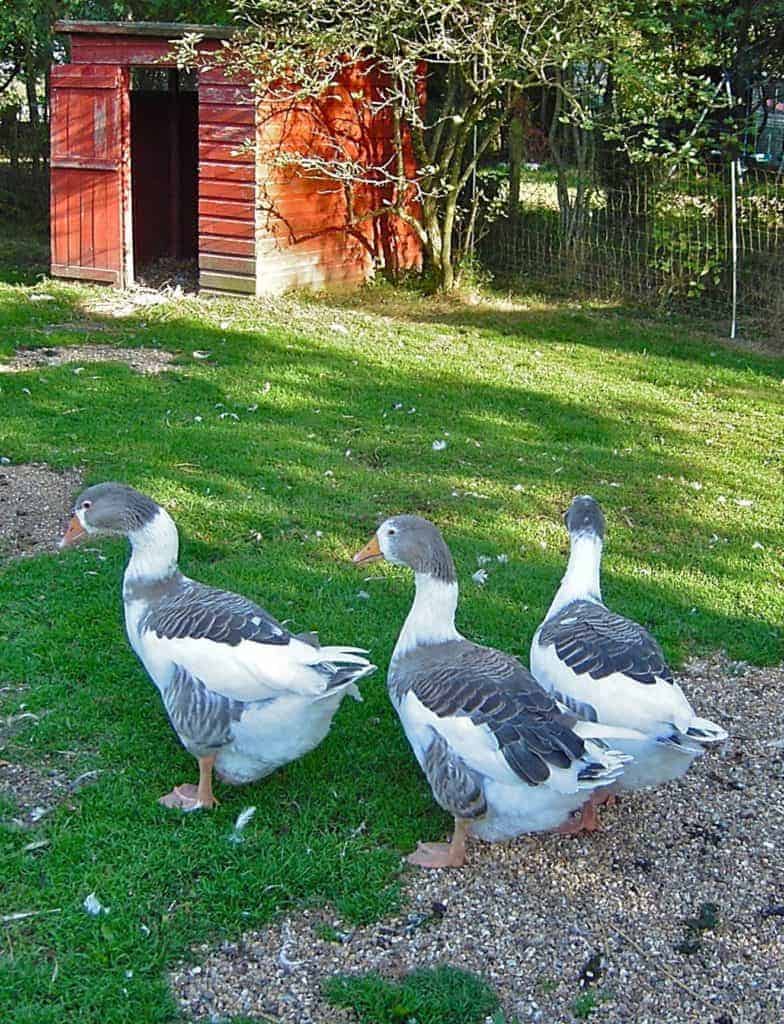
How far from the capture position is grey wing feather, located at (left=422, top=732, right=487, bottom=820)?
13.3 ft

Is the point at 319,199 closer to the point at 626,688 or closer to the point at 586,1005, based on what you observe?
the point at 626,688

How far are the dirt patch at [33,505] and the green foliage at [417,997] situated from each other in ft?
12.3

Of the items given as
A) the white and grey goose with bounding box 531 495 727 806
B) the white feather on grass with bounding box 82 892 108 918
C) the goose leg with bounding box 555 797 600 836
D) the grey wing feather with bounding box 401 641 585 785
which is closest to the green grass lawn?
the white feather on grass with bounding box 82 892 108 918

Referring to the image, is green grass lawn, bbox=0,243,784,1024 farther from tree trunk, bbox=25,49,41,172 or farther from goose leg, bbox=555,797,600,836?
tree trunk, bbox=25,49,41,172

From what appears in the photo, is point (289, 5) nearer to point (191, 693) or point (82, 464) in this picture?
point (82, 464)

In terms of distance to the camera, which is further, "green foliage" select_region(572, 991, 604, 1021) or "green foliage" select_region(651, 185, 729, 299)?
"green foliage" select_region(651, 185, 729, 299)

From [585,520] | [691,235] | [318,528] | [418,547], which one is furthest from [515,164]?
[418,547]

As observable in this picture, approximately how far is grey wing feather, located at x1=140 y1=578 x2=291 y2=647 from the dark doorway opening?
10.8 m

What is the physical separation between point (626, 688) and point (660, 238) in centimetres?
967

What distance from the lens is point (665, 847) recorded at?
447 centimetres

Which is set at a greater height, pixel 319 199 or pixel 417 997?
pixel 319 199

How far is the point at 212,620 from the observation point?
4.43 metres

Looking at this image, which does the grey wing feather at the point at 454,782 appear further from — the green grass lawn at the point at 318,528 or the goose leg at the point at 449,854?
the green grass lawn at the point at 318,528

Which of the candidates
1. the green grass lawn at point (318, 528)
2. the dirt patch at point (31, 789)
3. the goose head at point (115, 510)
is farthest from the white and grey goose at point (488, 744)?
the dirt patch at point (31, 789)
